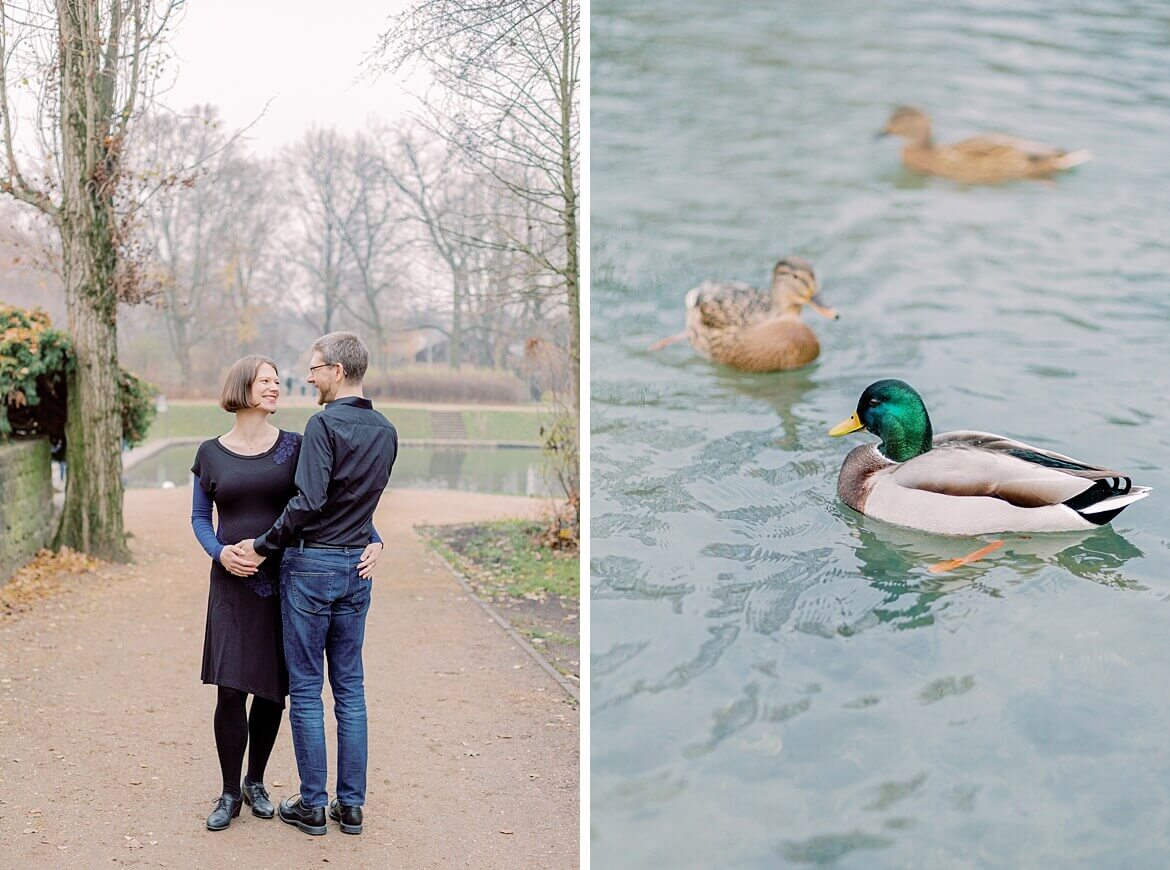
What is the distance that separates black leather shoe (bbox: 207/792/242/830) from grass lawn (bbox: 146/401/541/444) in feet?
50.0

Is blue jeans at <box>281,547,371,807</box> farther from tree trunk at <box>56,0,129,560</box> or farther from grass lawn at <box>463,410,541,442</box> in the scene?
grass lawn at <box>463,410,541,442</box>

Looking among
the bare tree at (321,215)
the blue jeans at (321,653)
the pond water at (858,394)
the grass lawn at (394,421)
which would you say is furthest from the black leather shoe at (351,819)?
the bare tree at (321,215)

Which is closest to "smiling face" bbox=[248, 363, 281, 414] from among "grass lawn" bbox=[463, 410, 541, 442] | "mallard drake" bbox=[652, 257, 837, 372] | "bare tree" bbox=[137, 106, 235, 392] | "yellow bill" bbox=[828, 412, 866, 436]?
"mallard drake" bbox=[652, 257, 837, 372]

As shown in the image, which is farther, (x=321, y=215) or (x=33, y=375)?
(x=321, y=215)

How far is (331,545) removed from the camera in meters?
2.68

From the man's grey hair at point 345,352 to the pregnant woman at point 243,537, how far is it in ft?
0.40

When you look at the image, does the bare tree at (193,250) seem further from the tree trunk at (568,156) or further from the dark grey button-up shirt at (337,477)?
the dark grey button-up shirt at (337,477)

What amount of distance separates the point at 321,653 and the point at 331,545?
25cm

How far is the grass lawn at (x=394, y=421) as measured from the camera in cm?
1836

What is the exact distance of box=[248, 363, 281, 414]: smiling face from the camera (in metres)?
2.75

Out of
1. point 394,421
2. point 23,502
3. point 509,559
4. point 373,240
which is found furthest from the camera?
point 373,240

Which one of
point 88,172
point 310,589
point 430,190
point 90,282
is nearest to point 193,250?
point 430,190

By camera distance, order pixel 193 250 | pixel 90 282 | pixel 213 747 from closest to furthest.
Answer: pixel 213 747, pixel 90 282, pixel 193 250

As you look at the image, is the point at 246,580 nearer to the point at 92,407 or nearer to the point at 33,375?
the point at 33,375
